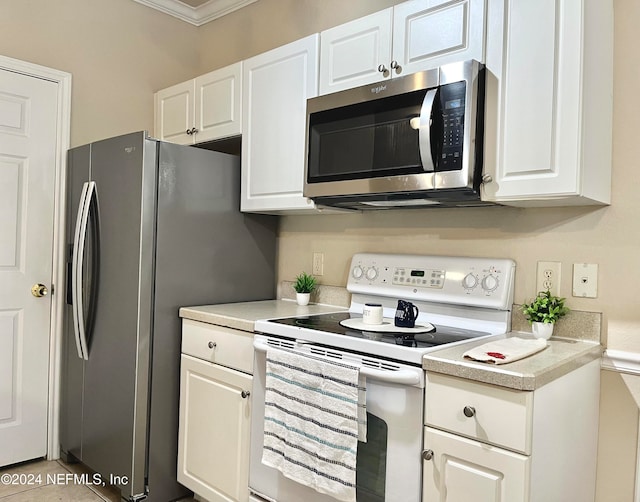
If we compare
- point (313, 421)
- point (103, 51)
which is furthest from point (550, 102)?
point (103, 51)

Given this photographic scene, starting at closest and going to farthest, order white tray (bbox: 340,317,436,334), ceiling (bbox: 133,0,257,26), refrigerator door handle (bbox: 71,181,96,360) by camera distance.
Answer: white tray (bbox: 340,317,436,334)
refrigerator door handle (bbox: 71,181,96,360)
ceiling (bbox: 133,0,257,26)

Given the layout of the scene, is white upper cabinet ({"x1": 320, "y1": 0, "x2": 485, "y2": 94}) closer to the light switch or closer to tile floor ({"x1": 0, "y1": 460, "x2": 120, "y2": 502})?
the light switch

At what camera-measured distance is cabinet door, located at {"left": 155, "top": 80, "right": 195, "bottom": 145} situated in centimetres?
290

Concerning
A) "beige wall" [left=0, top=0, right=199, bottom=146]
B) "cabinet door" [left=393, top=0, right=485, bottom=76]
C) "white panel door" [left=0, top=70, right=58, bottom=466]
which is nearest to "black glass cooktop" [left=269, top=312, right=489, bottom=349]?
"cabinet door" [left=393, top=0, right=485, bottom=76]

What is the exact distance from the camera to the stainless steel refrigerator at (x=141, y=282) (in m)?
2.24

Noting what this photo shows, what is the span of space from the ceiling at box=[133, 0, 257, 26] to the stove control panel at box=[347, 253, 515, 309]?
1874mm

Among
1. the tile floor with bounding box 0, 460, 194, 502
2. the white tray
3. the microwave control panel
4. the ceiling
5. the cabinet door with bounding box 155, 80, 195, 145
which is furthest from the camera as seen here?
the ceiling

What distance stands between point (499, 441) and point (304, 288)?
1.40 metres

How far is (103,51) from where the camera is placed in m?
3.01

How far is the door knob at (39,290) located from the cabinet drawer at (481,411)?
2.18m

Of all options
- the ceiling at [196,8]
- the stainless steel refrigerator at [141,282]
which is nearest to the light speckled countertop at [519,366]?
the stainless steel refrigerator at [141,282]

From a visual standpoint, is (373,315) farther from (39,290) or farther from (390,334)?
(39,290)

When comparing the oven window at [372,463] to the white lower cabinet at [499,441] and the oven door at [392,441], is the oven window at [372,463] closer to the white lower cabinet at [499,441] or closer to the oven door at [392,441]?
the oven door at [392,441]

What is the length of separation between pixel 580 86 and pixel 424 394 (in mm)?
1020
